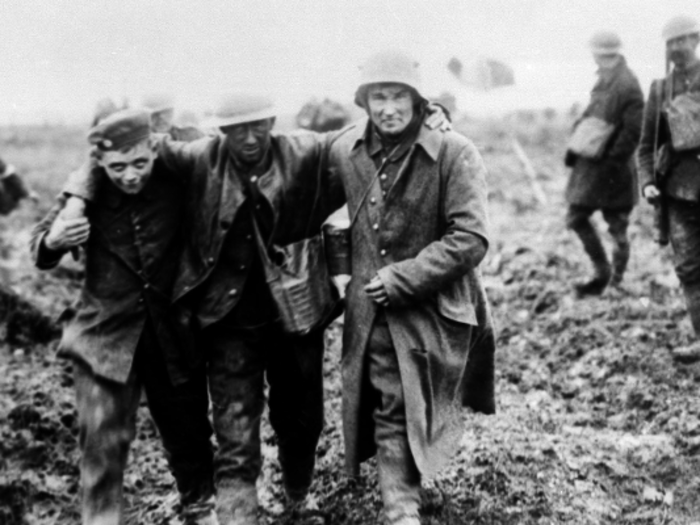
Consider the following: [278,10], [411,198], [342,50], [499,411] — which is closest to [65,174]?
[342,50]

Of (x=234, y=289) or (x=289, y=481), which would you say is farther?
(x=289, y=481)

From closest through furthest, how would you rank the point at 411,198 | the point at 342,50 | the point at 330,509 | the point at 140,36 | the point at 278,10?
the point at 411,198, the point at 330,509, the point at 140,36, the point at 342,50, the point at 278,10

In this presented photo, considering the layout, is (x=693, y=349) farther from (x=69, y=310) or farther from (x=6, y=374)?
(x=6, y=374)

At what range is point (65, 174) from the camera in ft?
50.9

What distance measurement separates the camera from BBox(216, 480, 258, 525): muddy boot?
13.3 ft

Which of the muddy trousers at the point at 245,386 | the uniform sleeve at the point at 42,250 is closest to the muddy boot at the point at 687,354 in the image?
the muddy trousers at the point at 245,386

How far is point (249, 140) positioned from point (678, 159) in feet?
10.7

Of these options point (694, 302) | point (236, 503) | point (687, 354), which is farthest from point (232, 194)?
point (687, 354)

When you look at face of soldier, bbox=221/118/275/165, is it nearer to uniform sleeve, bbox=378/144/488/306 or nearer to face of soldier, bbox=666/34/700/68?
uniform sleeve, bbox=378/144/488/306

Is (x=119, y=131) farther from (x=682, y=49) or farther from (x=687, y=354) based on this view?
(x=687, y=354)

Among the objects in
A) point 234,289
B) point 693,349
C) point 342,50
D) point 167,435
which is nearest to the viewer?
point 234,289

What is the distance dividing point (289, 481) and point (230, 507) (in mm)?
667

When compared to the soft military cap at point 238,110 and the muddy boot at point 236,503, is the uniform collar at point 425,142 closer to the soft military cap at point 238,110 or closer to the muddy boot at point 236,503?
the soft military cap at point 238,110

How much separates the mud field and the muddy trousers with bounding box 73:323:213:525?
1.84 feet
